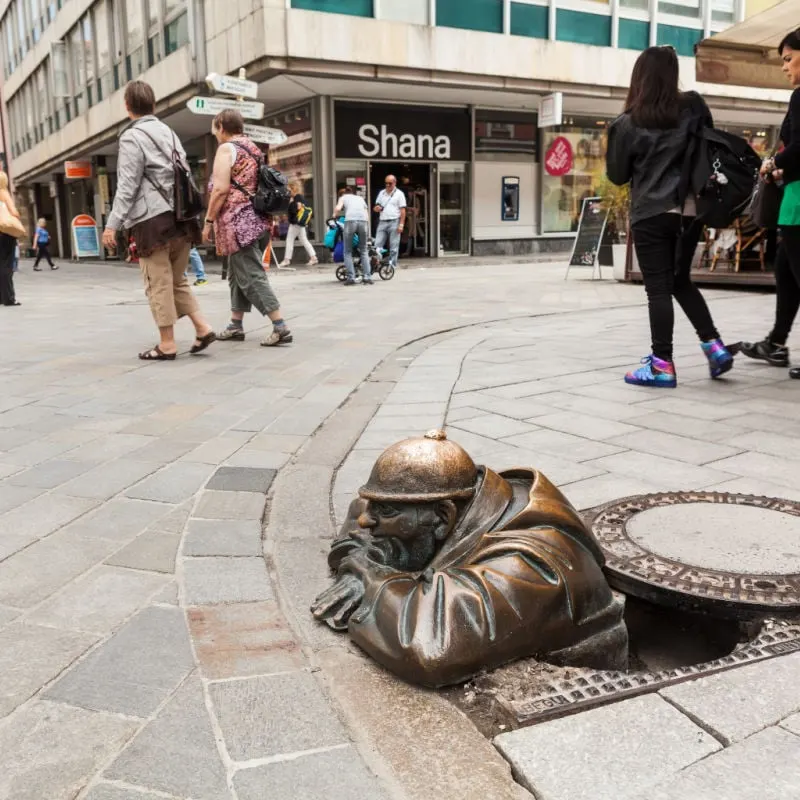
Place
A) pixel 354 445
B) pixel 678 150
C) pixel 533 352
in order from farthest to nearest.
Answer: pixel 533 352
pixel 678 150
pixel 354 445

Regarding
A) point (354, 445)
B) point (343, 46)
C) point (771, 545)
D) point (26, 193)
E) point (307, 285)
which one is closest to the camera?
point (771, 545)

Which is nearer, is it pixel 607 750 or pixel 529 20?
pixel 607 750

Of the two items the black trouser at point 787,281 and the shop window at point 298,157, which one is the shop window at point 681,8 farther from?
the black trouser at point 787,281

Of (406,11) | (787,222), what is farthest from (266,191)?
(406,11)

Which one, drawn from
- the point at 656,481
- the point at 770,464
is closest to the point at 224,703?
the point at 656,481

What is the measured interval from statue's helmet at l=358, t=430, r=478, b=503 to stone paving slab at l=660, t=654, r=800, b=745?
2.14 feet

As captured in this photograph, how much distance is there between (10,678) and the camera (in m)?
1.88

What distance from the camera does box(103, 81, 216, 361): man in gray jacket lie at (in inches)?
236

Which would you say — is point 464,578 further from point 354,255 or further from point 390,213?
point 390,213

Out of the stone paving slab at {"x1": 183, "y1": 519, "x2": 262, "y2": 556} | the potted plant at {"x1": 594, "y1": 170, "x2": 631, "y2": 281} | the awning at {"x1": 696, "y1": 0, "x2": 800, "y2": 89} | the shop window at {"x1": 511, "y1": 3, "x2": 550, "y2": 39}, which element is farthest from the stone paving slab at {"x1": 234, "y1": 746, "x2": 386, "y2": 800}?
the shop window at {"x1": 511, "y1": 3, "x2": 550, "y2": 39}

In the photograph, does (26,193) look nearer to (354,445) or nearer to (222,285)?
(222,285)

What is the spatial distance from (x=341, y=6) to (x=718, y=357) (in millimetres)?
14767

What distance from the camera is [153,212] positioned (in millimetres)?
6008

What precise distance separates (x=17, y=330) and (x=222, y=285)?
5.99 m
